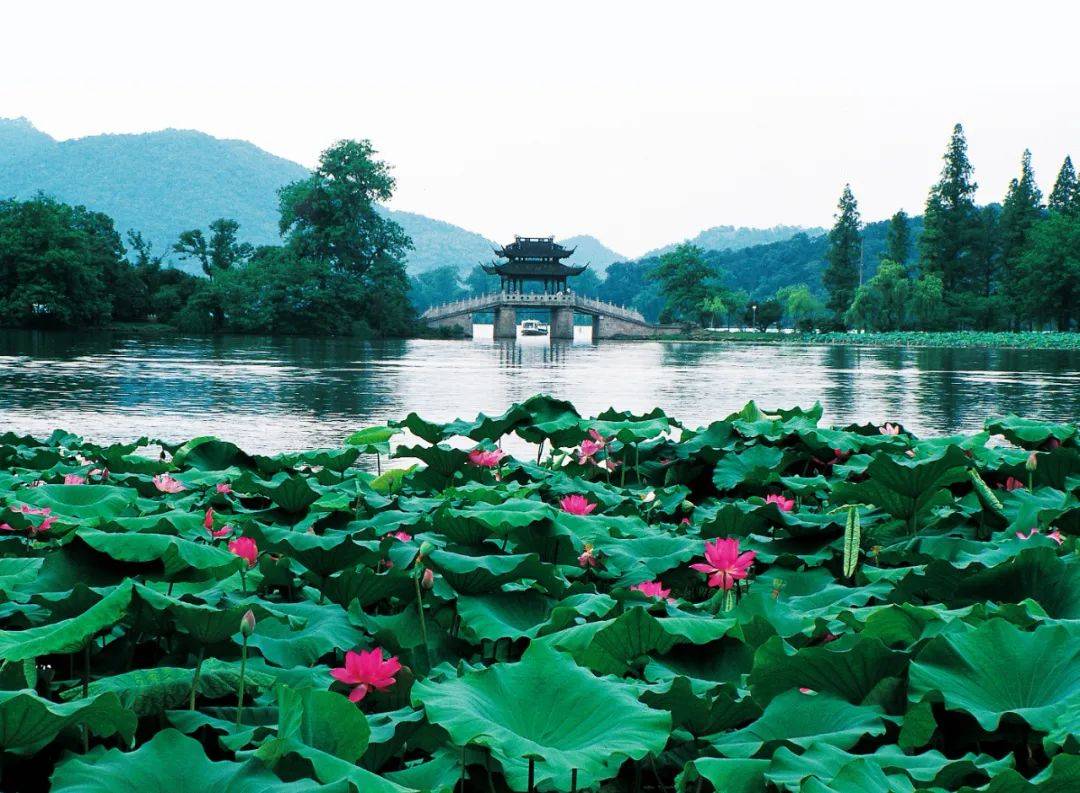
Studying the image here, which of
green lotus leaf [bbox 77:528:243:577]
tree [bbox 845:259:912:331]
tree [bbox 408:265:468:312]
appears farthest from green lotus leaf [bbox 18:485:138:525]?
tree [bbox 408:265:468:312]

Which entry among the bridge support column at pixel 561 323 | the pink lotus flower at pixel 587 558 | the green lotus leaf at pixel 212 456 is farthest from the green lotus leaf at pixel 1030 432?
the bridge support column at pixel 561 323

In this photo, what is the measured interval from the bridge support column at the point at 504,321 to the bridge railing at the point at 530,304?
53 cm

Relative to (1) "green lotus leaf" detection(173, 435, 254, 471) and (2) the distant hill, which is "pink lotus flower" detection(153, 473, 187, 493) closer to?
(1) "green lotus leaf" detection(173, 435, 254, 471)

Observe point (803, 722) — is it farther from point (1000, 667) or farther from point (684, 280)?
point (684, 280)

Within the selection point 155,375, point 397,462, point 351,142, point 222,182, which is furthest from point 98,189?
point 397,462

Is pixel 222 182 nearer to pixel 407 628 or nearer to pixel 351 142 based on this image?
pixel 351 142

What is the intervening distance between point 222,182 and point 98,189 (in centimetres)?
1735

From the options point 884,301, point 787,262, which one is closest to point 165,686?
point 884,301

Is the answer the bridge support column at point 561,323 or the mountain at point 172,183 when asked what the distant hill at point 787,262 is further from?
the mountain at point 172,183

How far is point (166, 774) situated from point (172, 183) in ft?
524

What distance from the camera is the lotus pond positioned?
3.67 feet

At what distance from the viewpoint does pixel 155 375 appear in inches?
571

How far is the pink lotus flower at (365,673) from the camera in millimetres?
1357

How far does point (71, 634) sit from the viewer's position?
135cm
